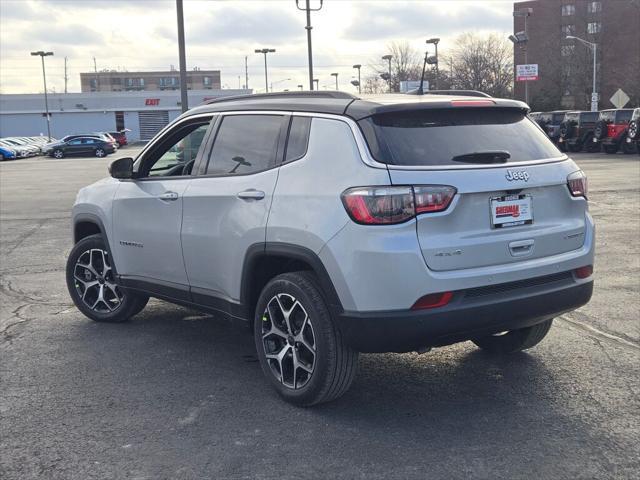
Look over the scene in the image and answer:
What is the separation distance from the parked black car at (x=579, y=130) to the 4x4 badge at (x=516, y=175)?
1271 inches

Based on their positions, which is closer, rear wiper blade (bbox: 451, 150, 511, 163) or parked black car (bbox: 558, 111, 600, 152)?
rear wiper blade (bbox: 451, 150, 511, 163)

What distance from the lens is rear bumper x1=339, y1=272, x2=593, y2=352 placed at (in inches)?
153

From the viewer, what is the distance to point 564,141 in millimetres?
36156

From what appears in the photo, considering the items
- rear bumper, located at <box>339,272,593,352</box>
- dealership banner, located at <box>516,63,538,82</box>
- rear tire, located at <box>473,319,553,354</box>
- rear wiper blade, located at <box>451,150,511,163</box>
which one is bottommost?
rear tire, located at <box>473,319,553,354</box>

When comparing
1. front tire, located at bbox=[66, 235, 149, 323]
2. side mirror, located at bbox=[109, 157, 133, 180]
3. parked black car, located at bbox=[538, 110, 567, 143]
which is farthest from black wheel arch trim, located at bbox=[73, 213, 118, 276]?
parked black car, located at bbox=[538, 110, 567, 143]

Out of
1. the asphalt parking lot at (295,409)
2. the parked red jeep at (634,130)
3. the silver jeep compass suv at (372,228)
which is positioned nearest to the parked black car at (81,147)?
the parked red jeep at (634,130)

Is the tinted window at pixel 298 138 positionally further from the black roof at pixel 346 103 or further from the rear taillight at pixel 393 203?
the rear taillight at pixel 393 203

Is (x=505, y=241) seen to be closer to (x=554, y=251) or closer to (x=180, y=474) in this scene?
(x=554, y=251)

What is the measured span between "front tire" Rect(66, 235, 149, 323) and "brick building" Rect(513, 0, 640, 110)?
6799 centimetres

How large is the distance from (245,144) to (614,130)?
30.7m

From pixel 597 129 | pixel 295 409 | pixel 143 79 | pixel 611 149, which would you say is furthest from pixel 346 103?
pixel 143 79

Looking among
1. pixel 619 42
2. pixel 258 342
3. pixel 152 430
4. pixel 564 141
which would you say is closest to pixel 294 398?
pixel 258 342

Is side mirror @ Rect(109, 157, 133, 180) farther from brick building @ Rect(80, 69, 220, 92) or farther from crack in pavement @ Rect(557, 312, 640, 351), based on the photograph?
brick building @ Rect(80, 69, 220, 92)

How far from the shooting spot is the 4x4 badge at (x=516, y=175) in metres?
4.14
